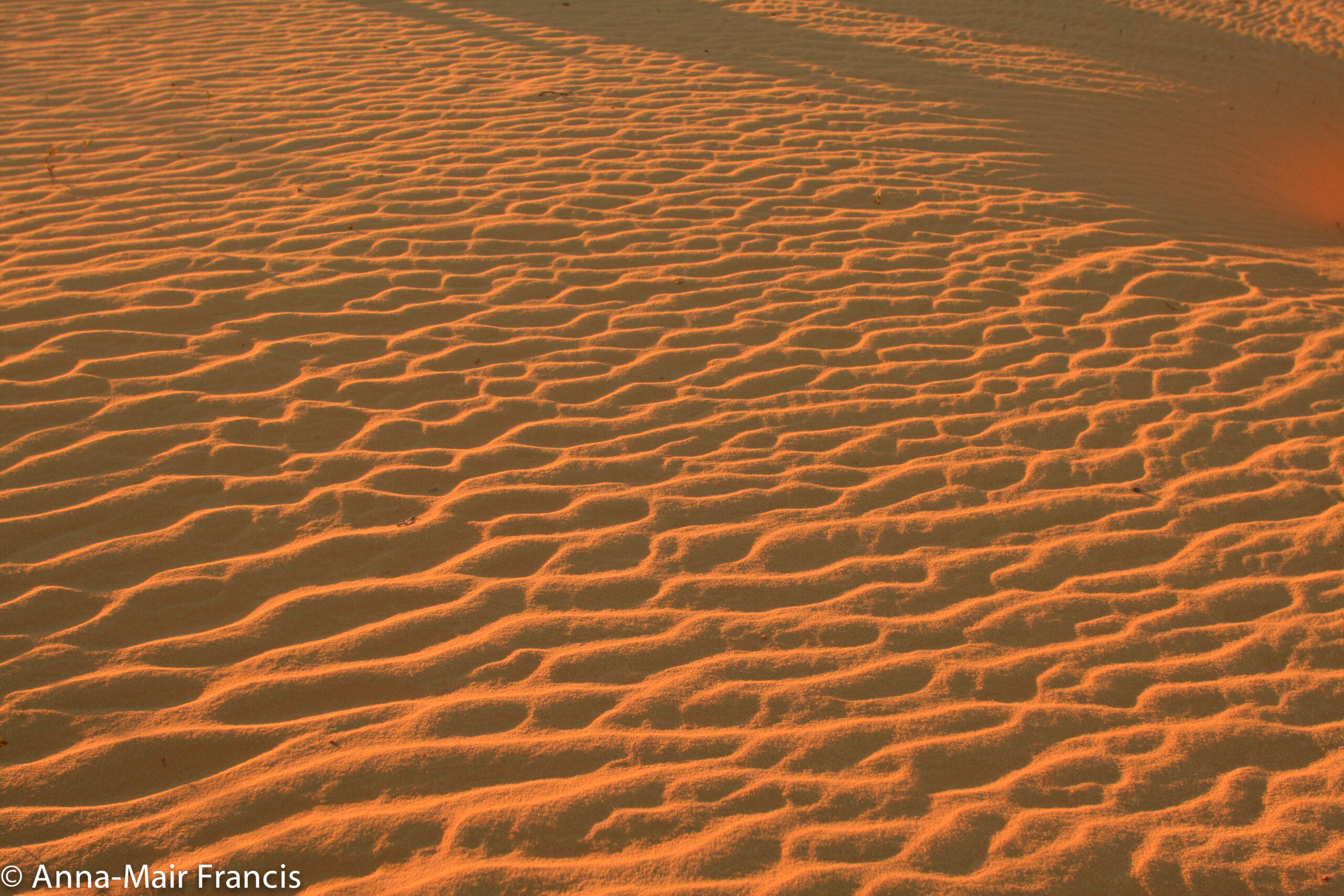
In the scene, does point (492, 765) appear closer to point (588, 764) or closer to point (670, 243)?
point (588, 764)

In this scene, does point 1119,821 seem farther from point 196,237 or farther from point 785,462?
point 196,237

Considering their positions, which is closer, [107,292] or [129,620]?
[129,620]

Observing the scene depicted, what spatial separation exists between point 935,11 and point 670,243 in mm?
7072

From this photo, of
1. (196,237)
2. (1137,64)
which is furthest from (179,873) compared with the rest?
(1137,64)

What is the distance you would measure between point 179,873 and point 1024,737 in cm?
233

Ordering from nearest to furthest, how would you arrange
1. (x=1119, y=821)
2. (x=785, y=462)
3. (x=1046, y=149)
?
(x=1119, y=821)
(x=785, y=462)
(x=1046, y=149)

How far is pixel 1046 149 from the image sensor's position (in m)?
7.01

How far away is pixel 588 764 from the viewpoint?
2.58 meters

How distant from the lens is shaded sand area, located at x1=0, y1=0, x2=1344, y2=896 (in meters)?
2.47

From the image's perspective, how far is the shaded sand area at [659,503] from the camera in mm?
2473

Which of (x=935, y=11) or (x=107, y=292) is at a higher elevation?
(x=935, y=11)

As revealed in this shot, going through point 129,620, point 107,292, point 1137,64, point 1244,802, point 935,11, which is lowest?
point 1244,802

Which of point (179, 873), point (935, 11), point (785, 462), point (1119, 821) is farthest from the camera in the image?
point (935, 11)

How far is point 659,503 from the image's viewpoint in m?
3.56
